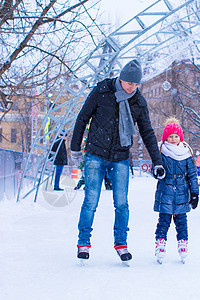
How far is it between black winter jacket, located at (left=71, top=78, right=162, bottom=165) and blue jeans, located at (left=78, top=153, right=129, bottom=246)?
72 mm

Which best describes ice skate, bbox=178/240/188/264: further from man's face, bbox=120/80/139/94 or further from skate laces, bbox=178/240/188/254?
man's face, bbox=120/80/139/94

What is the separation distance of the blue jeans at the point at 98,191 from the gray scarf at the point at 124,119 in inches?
8.4

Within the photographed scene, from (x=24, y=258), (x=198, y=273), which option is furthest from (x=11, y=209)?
(x=198, y=273)

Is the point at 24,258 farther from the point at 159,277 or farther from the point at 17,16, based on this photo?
the point at 17,16

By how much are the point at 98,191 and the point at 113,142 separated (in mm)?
442

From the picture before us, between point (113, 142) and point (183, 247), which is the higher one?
point (113, 142)

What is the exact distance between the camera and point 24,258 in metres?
→ 3.29

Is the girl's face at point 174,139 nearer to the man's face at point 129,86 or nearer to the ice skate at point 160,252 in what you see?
the man's face at point 129,86

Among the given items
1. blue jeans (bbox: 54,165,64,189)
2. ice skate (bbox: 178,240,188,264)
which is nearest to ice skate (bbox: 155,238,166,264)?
ice skate (bbox: 178,240,188,264)

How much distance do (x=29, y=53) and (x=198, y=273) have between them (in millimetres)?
7024

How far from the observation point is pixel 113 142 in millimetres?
3346

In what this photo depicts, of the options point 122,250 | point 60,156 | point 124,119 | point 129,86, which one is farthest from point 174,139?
point 60,156

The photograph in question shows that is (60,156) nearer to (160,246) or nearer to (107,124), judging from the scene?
(107,124)

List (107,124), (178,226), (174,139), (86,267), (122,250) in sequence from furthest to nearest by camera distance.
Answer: (174,139) → (178,226) → (107,124) → (122,250) → (86,267)
